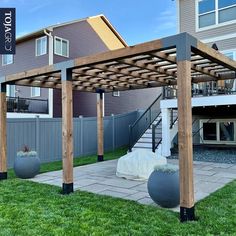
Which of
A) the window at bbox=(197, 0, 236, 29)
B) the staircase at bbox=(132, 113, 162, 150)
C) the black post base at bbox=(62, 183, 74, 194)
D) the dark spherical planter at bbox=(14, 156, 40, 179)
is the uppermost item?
the window at bbox=(197, 0, 236, 29)

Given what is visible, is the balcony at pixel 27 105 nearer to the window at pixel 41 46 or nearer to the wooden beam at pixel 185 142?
the window at pixel 41 46

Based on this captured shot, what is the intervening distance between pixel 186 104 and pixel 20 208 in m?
3.44

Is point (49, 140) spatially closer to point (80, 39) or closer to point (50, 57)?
point (50, 57)

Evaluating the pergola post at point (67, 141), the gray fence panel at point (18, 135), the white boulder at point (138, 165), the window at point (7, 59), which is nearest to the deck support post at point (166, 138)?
the white boulder at point (138, 165)

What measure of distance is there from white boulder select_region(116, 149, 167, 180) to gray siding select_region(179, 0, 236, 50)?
729 centimetres

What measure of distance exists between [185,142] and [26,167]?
479 cm

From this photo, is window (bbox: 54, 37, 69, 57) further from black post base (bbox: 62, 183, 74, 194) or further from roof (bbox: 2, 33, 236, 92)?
black post base (bbox: 62, 183, 74, 194)

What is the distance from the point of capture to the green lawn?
422 centimetres

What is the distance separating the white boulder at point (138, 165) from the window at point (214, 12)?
793 cm

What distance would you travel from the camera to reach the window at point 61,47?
1648cm

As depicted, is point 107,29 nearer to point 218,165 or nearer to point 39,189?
point 218,165

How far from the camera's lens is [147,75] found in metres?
8.37

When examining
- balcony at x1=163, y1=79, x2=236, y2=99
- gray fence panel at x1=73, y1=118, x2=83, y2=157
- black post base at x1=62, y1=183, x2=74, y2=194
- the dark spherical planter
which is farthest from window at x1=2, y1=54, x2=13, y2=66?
black post base at x1=62, y1=183, x2=74, y2=194

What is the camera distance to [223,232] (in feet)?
13.4
